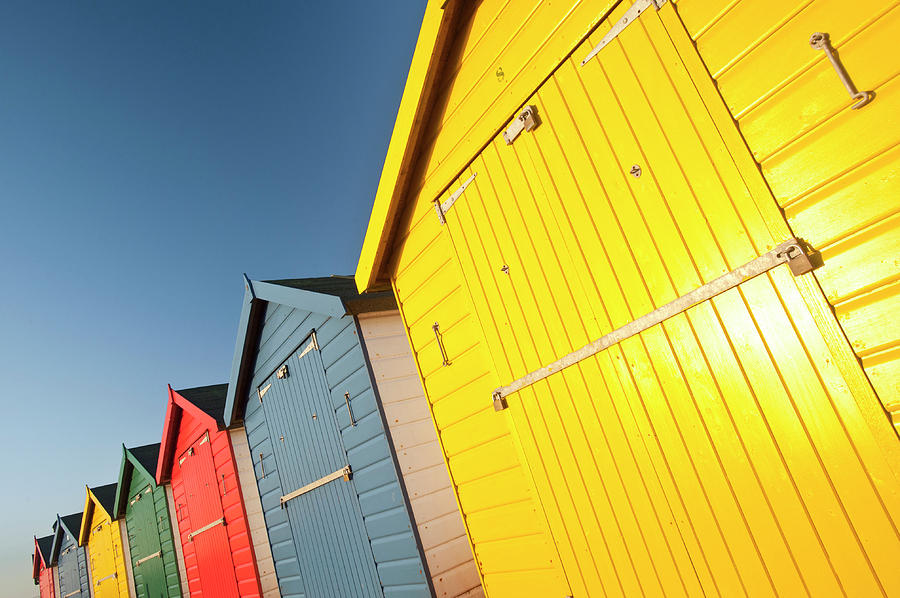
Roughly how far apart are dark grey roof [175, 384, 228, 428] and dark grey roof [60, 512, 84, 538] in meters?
14.2

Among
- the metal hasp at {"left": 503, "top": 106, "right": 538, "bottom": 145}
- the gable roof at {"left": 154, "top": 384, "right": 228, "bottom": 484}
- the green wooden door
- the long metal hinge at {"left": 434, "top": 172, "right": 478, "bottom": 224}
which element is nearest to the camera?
the metal hasp at {"left": 503, "top": 106, "right": 538, "bottom": 145}

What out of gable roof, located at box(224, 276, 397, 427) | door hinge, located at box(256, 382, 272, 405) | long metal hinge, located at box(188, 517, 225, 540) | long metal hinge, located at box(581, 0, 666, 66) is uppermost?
gable roof, located at box(224, 276, 397, 427)

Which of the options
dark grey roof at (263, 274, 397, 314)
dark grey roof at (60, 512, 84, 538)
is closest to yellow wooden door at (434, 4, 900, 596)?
dark grey roof at (263, 274, 397, 314)

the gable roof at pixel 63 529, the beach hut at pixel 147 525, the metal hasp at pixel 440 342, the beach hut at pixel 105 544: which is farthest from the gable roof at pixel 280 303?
the gable roof at pixel 63 529

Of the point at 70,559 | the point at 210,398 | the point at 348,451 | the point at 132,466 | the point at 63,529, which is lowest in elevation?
the point at 348,451

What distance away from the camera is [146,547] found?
52.2 feet

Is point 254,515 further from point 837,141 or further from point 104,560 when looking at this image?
point 104,560

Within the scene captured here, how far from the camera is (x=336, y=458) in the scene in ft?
23.5

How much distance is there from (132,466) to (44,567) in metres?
18.6

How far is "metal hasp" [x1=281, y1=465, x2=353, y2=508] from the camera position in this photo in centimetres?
689

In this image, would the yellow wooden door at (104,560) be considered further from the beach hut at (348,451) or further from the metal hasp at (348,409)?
the metal hasp at (348,409)

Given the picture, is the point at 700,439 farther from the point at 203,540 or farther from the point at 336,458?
the point at 203,540

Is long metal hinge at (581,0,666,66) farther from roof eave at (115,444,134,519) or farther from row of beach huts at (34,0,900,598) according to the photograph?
roof eave at (115,444,134,519)

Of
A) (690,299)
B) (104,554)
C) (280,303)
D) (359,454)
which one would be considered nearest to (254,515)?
(280,303)
